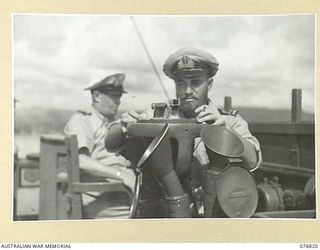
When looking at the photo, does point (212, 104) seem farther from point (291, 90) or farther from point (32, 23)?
point (32, 23)

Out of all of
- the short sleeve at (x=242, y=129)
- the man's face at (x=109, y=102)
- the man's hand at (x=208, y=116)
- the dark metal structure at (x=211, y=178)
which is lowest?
the dark metal structure at (x=211, y=178)

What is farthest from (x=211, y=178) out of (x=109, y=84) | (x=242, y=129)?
(x=109, y=84)

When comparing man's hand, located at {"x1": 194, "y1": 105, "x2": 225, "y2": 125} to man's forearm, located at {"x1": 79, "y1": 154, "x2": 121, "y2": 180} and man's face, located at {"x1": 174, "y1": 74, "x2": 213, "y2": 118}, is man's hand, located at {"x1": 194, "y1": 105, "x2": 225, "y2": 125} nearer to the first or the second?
man's face, located at {"x1": 174, "y1": 74, "x2": 213, "y2": 118}

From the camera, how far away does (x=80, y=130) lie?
583mm

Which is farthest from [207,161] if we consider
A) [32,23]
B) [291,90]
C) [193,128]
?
[32,23]

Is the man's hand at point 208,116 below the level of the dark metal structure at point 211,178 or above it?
above

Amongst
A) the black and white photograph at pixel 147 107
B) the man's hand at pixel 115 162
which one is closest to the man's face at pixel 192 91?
the black and white photograph at pixel 147 107

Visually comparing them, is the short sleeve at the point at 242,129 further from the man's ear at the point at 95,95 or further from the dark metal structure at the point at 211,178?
the man's ear at the point at 95,95

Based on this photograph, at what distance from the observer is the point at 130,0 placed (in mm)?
596

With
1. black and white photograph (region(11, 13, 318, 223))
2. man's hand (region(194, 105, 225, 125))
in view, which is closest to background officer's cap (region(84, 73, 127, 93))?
black and white photograph (region(11, 13, 318, 223))

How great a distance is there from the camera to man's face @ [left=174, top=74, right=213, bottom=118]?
58 cm

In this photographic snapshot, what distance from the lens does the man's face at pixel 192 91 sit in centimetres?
58

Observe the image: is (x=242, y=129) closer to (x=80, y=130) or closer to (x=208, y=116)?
(x=208, y=116)

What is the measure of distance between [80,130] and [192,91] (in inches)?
6.2
